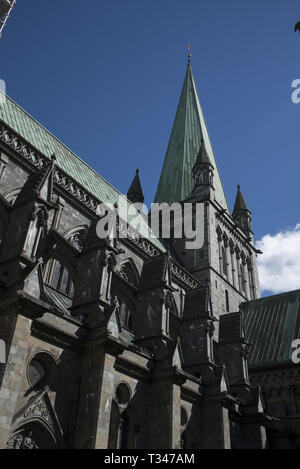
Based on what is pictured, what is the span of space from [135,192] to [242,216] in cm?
1101

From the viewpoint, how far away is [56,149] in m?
25.0

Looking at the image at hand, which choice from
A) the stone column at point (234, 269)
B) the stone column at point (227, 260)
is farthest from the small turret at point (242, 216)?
the stone column at point (227, 260)

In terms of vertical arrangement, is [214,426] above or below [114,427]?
above

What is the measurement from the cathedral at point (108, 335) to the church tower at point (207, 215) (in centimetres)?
32

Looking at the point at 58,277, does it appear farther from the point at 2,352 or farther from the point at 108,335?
the point at 2,352

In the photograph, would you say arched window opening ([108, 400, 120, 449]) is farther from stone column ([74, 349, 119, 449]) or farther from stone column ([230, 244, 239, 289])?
stone column ([230, 244, 239, 289])

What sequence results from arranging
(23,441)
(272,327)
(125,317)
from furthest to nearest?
(272,327), (125,317), (23,441)

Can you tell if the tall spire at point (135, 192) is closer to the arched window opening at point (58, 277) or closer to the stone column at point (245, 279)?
the stone column at point (245, 279)

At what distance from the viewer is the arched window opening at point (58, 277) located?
18.5 metres

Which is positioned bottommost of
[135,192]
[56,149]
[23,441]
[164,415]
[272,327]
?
[23,441]

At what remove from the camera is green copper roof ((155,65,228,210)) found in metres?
41.3

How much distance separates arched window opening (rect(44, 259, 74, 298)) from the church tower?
15.2m

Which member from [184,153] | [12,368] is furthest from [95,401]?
[184,153]

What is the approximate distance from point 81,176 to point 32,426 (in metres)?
16.2
